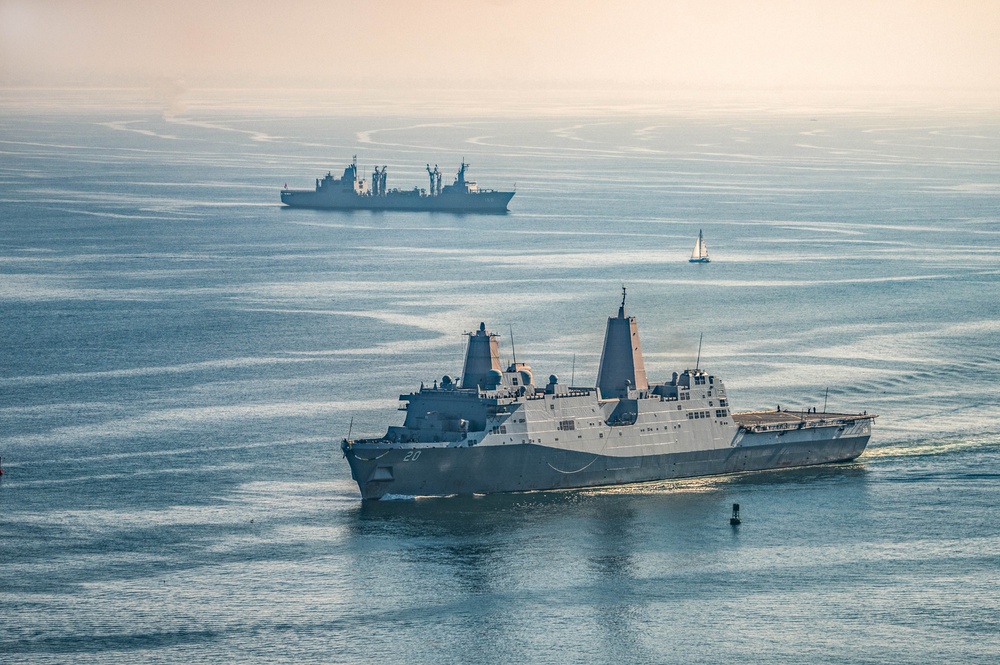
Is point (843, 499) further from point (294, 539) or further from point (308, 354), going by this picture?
point (308, 354)

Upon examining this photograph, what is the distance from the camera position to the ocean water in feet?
157

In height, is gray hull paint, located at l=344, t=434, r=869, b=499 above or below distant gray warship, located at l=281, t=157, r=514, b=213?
below

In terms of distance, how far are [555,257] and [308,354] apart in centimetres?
4855

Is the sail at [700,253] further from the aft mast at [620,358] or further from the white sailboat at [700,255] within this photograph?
the aft mast at [620,358]

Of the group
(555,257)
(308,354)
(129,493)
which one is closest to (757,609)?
(129,493)

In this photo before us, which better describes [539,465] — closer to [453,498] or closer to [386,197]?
[453,498]

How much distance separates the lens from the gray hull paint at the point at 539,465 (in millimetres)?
60812

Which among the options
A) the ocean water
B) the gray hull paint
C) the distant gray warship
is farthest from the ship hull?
the gray hull paint

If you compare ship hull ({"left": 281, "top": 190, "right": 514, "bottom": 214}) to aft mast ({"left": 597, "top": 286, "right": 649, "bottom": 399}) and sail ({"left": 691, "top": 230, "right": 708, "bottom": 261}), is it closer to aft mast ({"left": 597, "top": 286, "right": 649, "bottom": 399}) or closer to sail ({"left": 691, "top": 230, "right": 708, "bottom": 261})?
sail ({"left": 691, "top": 230, "right": 708, "bottom": 261})

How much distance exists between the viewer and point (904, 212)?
173250mm

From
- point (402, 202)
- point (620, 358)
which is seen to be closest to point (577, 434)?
point (620, 358)

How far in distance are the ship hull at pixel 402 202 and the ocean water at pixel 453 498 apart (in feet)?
150

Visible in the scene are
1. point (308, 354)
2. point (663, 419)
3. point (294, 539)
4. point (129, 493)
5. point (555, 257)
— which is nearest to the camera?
point (294, 539)

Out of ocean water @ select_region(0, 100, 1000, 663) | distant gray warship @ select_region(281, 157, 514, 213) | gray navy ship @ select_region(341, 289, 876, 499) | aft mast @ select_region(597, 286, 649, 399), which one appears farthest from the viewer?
distant gray warship @ select_region(281, 157, 514, 213)
